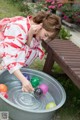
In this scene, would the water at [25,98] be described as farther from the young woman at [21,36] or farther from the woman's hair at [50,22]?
the woman's hair at [50,22]

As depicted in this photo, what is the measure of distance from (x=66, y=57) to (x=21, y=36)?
657 mm

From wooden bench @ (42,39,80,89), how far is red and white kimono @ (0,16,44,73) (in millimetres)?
383

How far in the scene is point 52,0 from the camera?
8.95 meters

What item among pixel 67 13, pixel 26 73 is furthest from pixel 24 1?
pixel 26 73

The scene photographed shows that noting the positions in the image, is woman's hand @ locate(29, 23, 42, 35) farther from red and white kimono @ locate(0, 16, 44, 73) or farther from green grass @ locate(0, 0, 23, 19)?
green grass @ locate(0, 0, 23, 19)

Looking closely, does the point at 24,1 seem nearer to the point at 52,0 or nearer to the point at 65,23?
the point at 52,0

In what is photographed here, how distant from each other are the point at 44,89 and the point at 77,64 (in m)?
0.57

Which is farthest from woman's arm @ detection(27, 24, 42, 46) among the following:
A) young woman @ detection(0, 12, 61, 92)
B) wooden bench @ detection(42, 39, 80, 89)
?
wooden bench @ detection(42, 39, 80, 89)

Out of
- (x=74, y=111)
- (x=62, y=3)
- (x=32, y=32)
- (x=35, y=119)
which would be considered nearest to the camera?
(x=35, y=119)

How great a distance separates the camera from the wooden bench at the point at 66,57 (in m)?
3.39

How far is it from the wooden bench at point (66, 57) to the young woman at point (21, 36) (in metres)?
0.36

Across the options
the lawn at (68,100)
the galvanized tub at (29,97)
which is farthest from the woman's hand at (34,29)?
the lawn at (68,100)

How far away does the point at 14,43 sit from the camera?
349 centimetres

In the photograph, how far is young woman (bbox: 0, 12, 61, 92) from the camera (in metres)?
3.42
